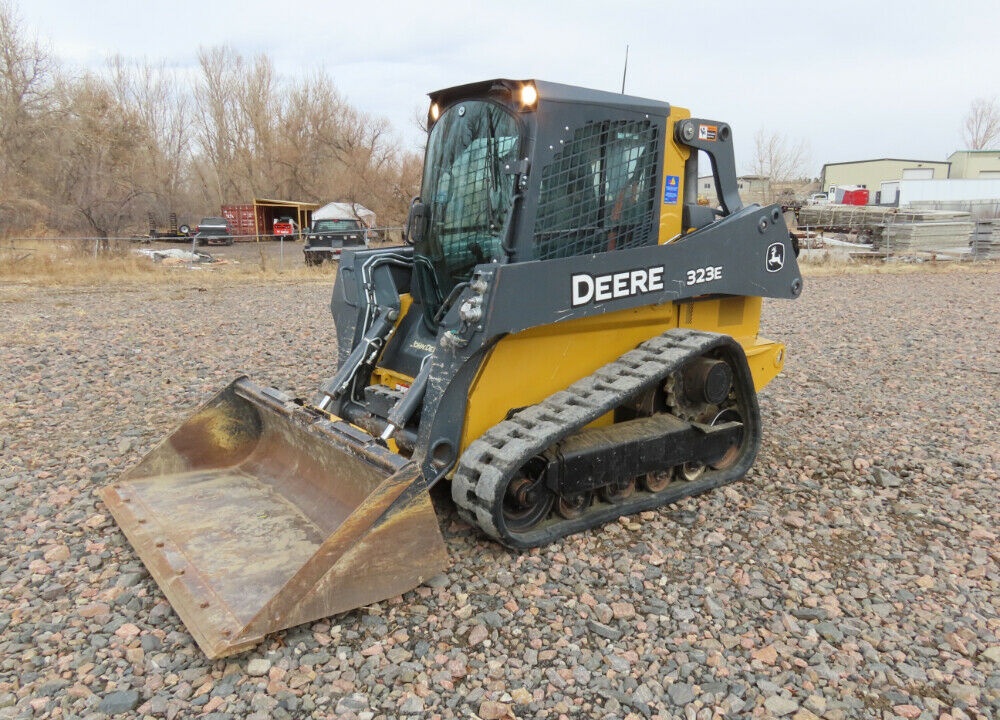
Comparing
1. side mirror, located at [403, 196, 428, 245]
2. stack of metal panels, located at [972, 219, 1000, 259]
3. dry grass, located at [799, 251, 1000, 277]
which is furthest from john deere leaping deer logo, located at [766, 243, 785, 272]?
stack of metal panels, located at [972, 219, 1000, 259]

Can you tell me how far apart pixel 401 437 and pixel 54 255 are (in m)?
19.4

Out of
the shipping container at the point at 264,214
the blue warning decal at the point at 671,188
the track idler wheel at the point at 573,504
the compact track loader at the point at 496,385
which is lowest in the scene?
the track idler wheel at the point at 573,504

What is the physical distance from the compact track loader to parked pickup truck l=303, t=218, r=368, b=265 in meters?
17.7

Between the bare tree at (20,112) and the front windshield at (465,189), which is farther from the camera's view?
the bare tree at (20,112)

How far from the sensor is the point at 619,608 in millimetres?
3625

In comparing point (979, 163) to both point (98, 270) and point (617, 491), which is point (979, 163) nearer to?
point (98, 270)

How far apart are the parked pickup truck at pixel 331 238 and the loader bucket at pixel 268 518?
17723mm

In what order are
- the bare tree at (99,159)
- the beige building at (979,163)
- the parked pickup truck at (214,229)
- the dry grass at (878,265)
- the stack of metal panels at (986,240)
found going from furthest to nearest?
1. the beige building at (979,163)
2. the parked pickup truck at (214,229)
3. the bare tree at (99,159)
4. the stack of metal panels at (986,240)
5. the dry grass at (878,265)

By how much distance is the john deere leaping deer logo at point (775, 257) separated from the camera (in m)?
5.43

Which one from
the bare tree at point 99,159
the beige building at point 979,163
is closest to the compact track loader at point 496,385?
the bare tree at point 99,159

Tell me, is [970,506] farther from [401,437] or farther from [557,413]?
[401,437]

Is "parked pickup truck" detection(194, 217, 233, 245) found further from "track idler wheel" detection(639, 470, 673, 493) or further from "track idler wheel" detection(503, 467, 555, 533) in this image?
"track idler wheel" detection(503, 467, 555, 533)

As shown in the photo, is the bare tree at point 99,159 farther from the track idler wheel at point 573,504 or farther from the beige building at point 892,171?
the beige building at point 892,171

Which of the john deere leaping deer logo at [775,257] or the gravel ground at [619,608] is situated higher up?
the john deere leaping deer logo at [775,257]
